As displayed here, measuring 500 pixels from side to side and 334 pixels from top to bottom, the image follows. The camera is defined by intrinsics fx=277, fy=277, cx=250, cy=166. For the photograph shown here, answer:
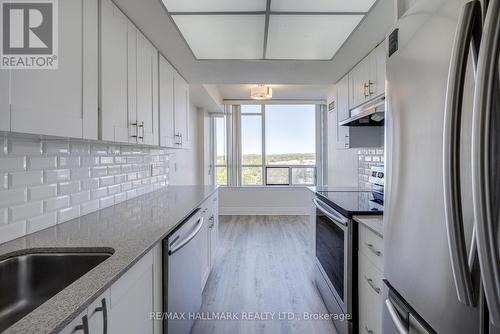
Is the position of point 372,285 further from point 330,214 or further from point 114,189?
point 114,189

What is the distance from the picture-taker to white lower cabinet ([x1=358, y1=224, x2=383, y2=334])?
1421 mm

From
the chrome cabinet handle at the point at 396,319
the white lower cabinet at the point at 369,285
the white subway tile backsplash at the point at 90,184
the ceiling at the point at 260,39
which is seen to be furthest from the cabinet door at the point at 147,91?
the chrome cabinet handle at the point at 396,319

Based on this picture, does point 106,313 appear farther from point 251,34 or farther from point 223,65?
point 223,65

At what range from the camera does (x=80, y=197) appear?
5.47 feet

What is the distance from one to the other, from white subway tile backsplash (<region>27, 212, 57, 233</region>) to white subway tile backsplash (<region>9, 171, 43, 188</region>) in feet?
0.57

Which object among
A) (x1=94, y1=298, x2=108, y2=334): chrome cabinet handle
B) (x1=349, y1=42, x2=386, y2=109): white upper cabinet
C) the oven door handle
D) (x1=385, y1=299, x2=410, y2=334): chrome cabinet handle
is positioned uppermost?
(x1=349, y1=42, x2=386, y2=109): white upper cabinet

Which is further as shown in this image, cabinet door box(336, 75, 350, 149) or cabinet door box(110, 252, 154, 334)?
cabinet door box(336, 75, 350, 149)

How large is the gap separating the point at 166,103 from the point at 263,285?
77.5 inches

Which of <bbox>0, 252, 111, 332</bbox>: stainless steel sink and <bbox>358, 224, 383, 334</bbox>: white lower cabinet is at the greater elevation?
<bbox>0, 252, 111, 332</bbox>: stainless steel sink

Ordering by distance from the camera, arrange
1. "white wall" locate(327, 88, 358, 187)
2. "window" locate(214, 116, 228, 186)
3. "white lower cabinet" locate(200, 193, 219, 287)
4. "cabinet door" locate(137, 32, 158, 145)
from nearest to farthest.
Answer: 1. "cabinet door" locate(137, 32, 158, 145)
2. "white lower cabinet" locate(200, 193, 219, 287)
3. "white wall" locate(327, 88, 358, 187)
4. "window" locate(214, 116, 228, 186)

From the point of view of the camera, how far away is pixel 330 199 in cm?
222

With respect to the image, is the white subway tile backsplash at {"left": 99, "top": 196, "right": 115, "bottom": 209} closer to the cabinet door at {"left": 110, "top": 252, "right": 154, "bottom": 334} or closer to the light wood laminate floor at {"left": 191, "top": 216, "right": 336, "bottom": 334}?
the cabinet door at {"left": 110, "top": 252, "right": 154, "bottom": 334}

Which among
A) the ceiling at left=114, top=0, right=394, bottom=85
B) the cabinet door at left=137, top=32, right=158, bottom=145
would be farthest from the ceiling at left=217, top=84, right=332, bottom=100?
the cabinet door at left=137, top=32, right=158, bottom=145

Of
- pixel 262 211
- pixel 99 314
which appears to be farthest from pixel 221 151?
pixel 99 314
